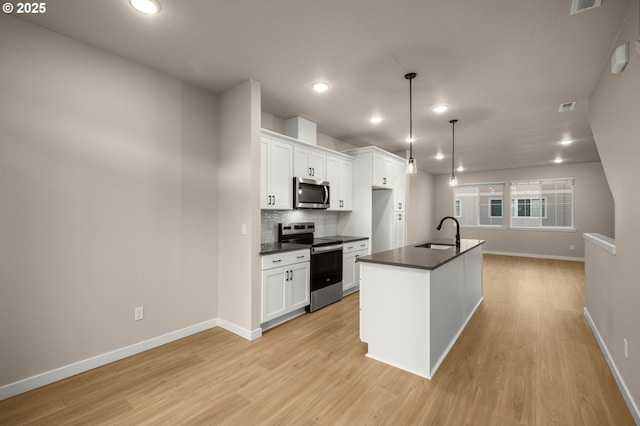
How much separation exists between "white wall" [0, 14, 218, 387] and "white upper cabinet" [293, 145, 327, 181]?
4.03 feet

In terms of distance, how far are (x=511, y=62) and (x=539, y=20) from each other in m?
0.63

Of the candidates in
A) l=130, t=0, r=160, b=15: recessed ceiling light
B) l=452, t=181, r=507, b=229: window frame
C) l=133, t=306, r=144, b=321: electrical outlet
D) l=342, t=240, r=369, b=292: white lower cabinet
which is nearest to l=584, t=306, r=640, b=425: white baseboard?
l=342, t=240, r=369, b=292: white lower cabinet

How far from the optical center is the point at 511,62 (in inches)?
108

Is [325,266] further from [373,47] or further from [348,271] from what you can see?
[373,47]

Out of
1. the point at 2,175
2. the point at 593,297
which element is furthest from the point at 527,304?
the point at 2,175

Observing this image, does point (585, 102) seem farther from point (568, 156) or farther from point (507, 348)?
point (568, 156)

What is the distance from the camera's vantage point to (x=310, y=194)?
13.8ft

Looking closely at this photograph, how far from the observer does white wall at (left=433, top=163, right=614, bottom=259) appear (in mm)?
7711

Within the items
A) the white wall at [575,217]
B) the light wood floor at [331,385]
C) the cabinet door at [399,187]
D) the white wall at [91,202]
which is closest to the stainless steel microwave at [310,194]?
the white wall at [91,202]

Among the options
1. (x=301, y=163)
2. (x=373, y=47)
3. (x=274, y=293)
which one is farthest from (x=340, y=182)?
(x=373, y=47)

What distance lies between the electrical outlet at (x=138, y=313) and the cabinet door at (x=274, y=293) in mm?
1187

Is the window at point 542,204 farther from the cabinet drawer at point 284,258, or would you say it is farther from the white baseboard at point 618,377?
the cabinet drawer at point 284,258

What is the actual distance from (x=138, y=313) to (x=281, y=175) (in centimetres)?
219

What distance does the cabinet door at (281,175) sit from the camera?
3.67m
